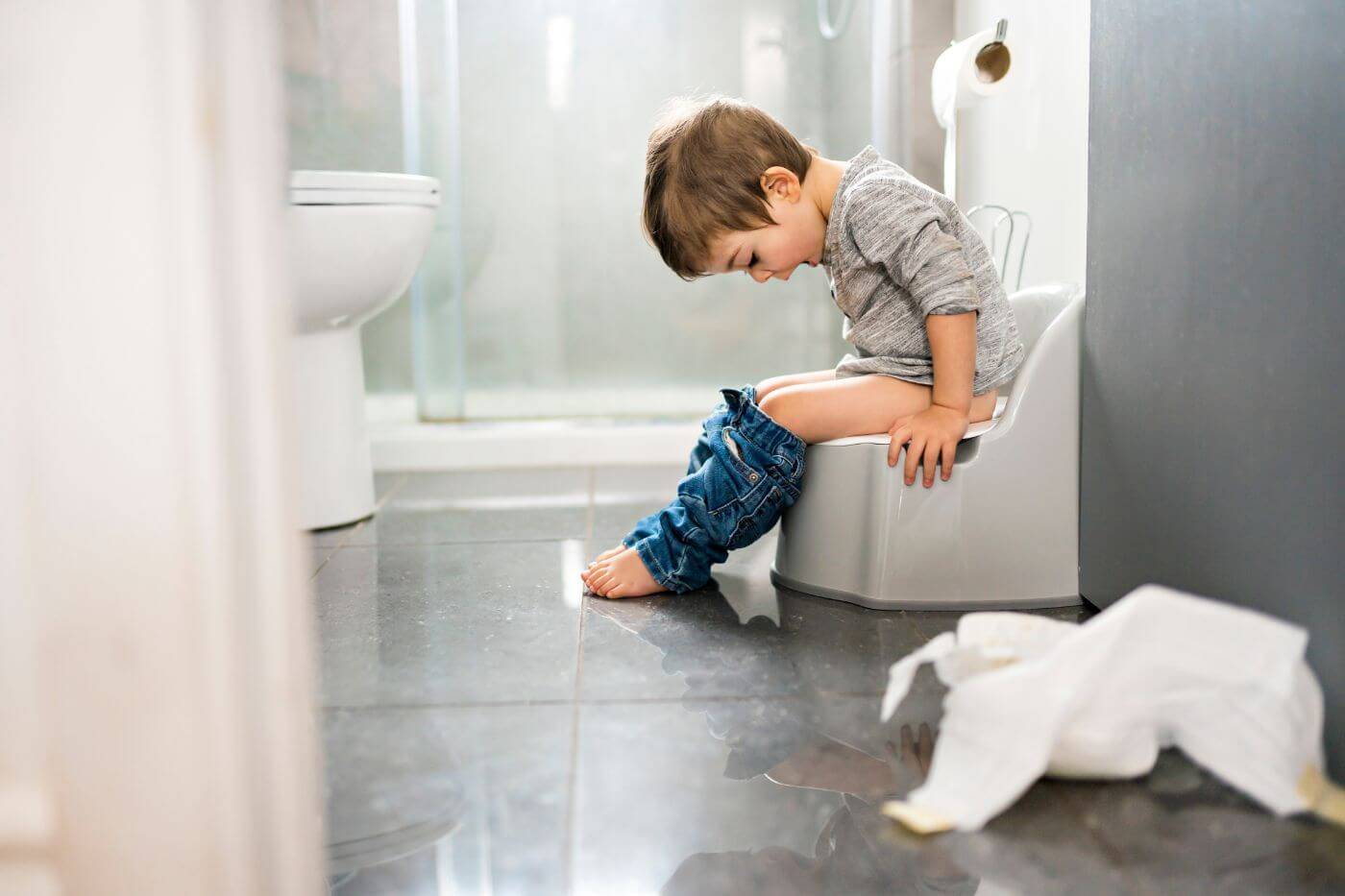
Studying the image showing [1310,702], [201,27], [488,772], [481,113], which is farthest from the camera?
[481,113]

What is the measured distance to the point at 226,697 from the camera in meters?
0.48

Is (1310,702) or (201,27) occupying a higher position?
(201,27)

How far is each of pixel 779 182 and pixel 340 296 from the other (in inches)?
28.7

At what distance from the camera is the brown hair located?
1238mm

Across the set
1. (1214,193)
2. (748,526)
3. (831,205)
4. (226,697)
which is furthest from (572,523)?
(226,697)

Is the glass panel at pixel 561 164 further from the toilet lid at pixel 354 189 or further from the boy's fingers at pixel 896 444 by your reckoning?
the boy's fingers at pixel 896 444

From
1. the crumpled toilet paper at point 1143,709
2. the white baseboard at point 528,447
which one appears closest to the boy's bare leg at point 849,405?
the crumpled toilet paper at point 1143,709

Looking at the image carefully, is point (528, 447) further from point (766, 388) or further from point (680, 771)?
point (680, 771)

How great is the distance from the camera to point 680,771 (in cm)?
82

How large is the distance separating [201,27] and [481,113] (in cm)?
198

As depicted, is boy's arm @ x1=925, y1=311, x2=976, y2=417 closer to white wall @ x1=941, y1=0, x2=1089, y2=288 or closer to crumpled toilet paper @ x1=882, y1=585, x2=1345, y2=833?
white wall @ x1=941, y1=0, x2=1089, y2=288

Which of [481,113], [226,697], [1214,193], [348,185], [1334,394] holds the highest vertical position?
[481,113]

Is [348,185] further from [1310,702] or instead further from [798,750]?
[1310,702]

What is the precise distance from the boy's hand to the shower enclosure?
1.20 m
